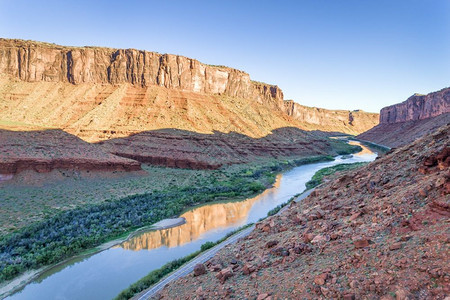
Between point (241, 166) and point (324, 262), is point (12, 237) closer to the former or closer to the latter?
point (324, 262)

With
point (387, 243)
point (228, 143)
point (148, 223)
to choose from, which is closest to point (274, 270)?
point (387, 243)

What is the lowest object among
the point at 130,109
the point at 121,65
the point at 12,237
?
the point at 12,237

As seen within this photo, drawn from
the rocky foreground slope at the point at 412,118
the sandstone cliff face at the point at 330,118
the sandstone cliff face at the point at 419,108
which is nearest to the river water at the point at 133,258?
the rocky foreground slope at the point at 412,118

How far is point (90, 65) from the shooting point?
68.0 m

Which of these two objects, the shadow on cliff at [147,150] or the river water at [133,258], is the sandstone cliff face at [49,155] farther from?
the river water at [133,258]

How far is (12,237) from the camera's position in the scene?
17641mm

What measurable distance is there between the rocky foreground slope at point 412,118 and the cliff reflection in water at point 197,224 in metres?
55.4

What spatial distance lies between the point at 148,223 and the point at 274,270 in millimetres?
17640

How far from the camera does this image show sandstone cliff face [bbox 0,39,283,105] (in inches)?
2601

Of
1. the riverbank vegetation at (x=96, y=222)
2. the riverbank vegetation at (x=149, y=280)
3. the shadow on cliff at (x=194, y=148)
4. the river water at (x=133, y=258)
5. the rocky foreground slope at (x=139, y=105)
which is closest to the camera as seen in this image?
the riverbank vegetation at (x=149, y=280)

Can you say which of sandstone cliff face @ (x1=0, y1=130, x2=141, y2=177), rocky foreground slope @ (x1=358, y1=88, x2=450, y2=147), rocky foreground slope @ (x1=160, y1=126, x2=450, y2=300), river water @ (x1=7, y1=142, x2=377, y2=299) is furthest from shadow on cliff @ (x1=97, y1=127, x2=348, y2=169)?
rocky foreground slope @ (x1=160, y1=126, x2=450, y2=300)

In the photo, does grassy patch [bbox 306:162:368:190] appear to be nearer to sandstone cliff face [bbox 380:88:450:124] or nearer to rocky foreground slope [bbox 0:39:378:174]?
rocky foreground slope [bbox 0:39:378:174]

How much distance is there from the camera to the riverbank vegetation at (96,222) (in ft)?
53.1

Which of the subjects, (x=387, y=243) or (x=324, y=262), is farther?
(x=324, y=262)
